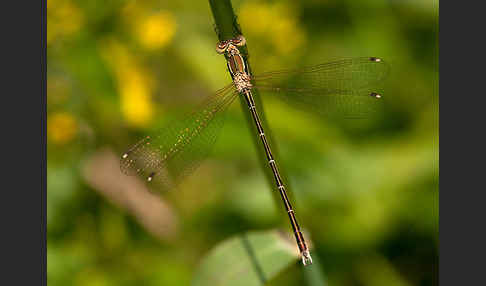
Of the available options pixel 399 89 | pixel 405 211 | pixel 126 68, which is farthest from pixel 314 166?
pixel 126 68

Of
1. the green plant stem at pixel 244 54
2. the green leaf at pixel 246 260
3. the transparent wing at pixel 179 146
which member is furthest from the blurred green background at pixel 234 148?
the green plant stem at pixel 244 54

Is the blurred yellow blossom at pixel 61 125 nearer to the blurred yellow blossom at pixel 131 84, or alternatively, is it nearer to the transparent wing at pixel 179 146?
the blurred yellow blossom at pixel 131 84

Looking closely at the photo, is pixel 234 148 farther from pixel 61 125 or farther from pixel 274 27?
pixel 61 125

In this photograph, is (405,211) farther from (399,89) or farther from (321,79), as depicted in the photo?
(321,79)

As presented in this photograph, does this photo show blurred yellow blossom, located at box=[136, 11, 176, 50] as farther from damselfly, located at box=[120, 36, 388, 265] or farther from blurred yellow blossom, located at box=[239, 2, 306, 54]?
damselfly, located at box=[120, 36, 388, 265]

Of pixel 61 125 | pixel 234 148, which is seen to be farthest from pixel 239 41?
pixel 61 125

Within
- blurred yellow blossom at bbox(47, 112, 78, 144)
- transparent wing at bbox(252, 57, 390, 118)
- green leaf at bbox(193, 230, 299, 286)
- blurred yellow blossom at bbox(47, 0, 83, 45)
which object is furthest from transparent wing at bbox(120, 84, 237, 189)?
blurred yellow blossom at bbox(47, 112, 78, 144)

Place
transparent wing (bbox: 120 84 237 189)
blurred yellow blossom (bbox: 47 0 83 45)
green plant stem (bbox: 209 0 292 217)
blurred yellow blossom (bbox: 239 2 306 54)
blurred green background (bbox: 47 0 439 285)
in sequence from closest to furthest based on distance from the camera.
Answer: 1. green plant stem (bbox: 209 0 292 217)
2. transparent wing (bbox: 120 84 237 189)
3. blurred yellow blossom (bbox: 47 0 83 45)
4. blurred green background (bbox: 47 0 439 285)
5. blurred yellow blossom (bbox: 239 2 306 54)
